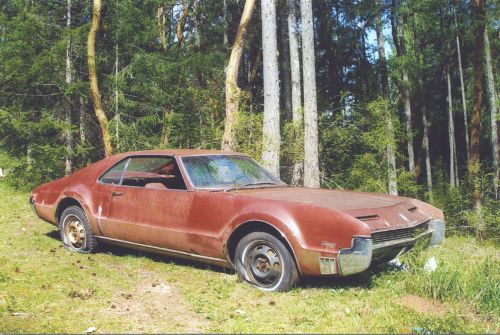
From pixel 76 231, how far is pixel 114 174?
3.58 feet

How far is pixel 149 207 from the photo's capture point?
19.6ft

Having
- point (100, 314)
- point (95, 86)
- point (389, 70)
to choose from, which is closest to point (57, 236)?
point (100, 314)

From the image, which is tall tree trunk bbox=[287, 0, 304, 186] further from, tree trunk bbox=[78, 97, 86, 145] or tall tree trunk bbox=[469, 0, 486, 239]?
tree trunk bbox=[78, 97, 86, 145]

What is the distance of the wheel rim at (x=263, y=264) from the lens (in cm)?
492

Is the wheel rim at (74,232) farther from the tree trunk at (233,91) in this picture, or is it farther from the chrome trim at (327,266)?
the tree trunk at (233,91)

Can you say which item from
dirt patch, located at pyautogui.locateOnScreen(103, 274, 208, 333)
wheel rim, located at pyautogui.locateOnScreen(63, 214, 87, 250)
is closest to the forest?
wheel rim, located at pyautogui.locateOnScreen(63, 214, 87, 250)

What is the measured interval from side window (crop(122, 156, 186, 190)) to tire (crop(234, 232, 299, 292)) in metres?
1.26

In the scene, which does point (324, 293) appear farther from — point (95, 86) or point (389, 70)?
point (389, 70)

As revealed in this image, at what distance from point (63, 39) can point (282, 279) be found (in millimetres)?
14474

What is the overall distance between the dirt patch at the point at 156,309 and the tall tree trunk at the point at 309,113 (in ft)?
24.6

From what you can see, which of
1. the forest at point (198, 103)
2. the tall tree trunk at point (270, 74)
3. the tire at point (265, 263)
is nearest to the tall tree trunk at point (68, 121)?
the forest at point (198, 103)

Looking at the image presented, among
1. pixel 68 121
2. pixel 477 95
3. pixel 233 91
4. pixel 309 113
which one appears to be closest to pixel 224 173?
pixel 309 113

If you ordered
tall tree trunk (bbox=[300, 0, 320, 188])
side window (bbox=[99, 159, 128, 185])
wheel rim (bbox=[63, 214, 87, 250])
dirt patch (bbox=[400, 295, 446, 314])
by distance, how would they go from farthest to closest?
tall tree trunk (bbox=[300, 0, 320, 188]), wheel rim (bbox=[63, 214, 87, 250]), side window (bbox=[99, 159, 128, 185]), dirt patch (bbox=[400, 295, 446, 314])

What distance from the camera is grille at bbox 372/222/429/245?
4672 millimetres
